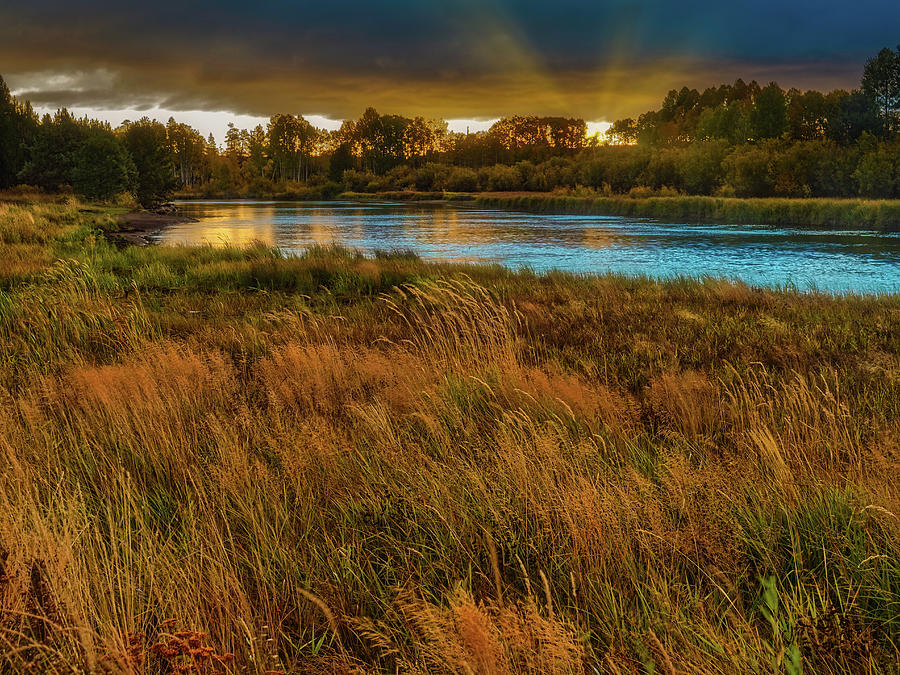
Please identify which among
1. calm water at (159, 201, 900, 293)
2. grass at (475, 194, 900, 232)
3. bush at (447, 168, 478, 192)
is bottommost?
calm water at (159, 201, 900, 293)

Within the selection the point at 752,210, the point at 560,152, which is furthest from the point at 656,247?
the point at 560,152

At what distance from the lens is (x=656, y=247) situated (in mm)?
26516

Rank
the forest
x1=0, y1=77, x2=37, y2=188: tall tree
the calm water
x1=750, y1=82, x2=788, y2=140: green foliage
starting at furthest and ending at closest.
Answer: x1=750, y1=82, x2=788, y2=140: green foliage
x1=0, y1=77, x2=37, y2=188: tall tree
the forest
the calm water

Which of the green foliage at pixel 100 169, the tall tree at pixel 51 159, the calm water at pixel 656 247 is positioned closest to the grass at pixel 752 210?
the calm water at pixel 656 247

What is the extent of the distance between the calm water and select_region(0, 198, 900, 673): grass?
12.4m

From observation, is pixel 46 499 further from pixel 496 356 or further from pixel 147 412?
pixel 496 356

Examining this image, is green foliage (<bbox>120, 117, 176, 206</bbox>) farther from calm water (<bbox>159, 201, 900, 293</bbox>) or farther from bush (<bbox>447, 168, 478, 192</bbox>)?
bush (<bbox>447, 168, 478, 192</bbox>)

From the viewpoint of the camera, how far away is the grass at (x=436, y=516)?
6.92 ft

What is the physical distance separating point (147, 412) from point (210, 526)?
2.01m

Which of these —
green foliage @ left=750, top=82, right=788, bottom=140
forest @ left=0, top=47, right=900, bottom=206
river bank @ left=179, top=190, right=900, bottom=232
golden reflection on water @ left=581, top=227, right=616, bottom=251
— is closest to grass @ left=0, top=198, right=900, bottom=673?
golden reflection on water @ left=581, top=227, right=616, bottom=251

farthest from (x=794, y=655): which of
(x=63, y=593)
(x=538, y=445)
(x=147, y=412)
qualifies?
(x=147, y=412)

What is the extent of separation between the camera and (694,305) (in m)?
11.1

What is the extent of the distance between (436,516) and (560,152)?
114659 millimetres

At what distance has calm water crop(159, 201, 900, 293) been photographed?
18.5m
